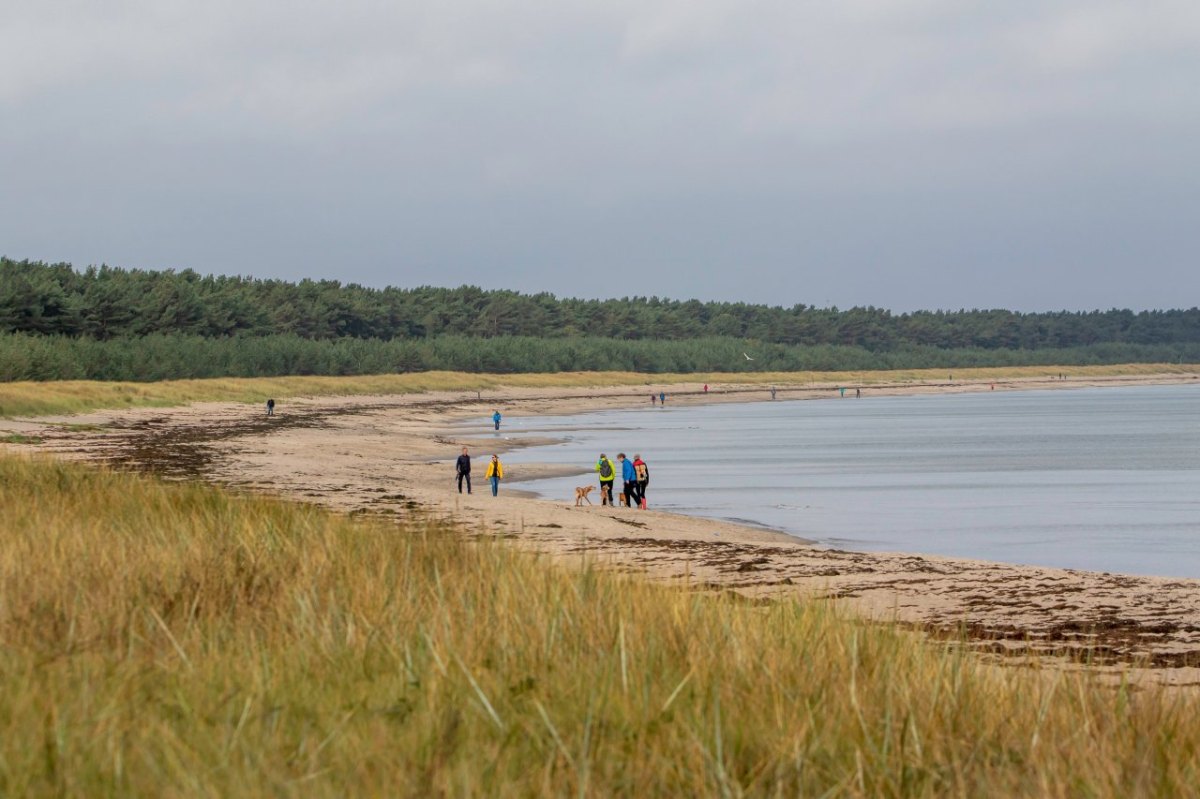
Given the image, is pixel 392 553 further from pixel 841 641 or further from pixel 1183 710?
pixel 1183 710

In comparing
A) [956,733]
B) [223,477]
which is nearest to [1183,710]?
[956,733]

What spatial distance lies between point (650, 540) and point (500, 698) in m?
14.5

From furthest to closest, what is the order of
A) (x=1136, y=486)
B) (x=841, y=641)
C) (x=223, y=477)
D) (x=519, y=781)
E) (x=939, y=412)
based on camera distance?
(x=939, y=412), (x=1136, y=486), (x=223, y=477), (x=841, y=641), (x=519, y=781)

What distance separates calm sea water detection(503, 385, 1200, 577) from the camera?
23.7 metres

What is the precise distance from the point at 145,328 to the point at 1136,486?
7324 cm

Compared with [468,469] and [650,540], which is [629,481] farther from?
[650,540]

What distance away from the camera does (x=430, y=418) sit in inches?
2889

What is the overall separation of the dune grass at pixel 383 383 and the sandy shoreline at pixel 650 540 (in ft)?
9.05

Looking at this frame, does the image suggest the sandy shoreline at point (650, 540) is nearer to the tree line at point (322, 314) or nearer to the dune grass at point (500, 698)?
the dune grass at point (500, 698)

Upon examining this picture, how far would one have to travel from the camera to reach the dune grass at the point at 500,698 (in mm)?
5219

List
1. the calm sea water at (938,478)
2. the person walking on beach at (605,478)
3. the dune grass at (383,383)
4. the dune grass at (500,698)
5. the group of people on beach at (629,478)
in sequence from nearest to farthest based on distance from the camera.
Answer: the dune grass at (500,698), the calm sea water at (938,478), the group of people on beach at (629,478), the person walking on beach at (605,478), the dune grass at (383,383)

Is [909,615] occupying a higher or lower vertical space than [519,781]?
lower

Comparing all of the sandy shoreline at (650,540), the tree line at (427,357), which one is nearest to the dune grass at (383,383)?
the tree line at (427,357)

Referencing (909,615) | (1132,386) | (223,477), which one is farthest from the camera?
(1132,386)
